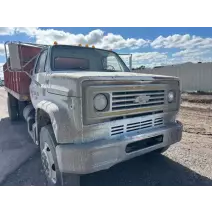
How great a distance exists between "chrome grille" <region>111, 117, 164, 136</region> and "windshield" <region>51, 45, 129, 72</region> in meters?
1.58

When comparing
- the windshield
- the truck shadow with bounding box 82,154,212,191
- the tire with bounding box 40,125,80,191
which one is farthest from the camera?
the windshield

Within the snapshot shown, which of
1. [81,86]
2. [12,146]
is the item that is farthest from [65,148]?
[12,146]

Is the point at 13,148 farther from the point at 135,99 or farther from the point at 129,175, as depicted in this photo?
the point at 135,99

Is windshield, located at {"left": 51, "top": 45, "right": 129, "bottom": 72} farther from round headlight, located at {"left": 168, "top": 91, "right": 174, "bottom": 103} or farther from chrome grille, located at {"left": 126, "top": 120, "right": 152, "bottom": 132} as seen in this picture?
chrome grille, located at {"left": 126, "top": 120, "right": 152, "bottom": 132}

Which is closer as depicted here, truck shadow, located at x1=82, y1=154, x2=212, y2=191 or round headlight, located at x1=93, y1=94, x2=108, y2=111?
round headlight, located at x1=93, y1=94, x2=108, y2=111

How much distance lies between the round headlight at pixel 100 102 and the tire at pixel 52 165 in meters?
0.81

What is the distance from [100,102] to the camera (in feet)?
7.28

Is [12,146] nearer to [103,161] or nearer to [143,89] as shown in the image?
[103,161]

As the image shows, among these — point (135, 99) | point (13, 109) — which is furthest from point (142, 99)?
point (13, 109)

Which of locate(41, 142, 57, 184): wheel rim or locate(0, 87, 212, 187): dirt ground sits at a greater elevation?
locate(41, 142, 57, 184): wheel rim

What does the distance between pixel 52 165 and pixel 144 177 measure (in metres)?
1.51

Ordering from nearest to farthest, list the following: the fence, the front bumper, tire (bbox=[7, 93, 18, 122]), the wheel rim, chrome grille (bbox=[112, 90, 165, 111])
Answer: the front bumper, chrome grille (bbox=[112, 90, 165, 111]), the wheel rim, tire (bbox=[7, 93, 18, 122]), the fence

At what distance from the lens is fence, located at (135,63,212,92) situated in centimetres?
1391

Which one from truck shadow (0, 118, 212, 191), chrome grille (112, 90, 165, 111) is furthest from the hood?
truck shadow (0, 118, 212, 191)
